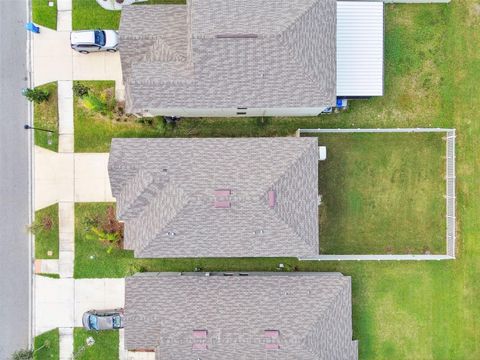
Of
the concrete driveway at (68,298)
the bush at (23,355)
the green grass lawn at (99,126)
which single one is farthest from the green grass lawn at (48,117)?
the bush at (23,355)

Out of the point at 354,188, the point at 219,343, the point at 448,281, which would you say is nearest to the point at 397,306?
the point at 448,281

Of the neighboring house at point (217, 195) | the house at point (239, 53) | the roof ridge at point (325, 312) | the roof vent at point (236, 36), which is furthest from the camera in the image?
the roof ridge at point (325, 312)

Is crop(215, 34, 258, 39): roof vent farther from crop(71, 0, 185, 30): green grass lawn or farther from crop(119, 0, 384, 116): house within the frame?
crop(71, 0, 185, 30): green grass lawn

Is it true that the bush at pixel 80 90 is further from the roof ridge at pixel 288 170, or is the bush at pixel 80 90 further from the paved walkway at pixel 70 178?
the roof ridge at pixel 288 170

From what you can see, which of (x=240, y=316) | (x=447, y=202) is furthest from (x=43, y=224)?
(x=447, y=202)

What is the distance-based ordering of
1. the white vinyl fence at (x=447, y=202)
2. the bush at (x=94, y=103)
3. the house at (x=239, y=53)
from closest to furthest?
the house at (x=239, y=53) → the bush at (x=94, y=103) → the white vinyl fence at (x=447, y=202)

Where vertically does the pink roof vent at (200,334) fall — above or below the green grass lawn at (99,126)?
below

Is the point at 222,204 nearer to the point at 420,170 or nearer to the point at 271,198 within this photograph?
the point at 271,198
